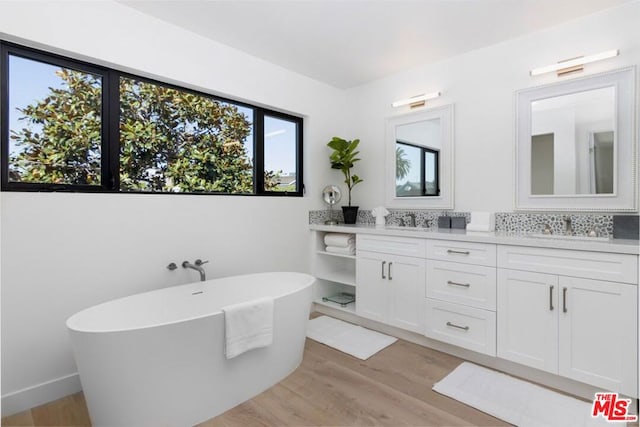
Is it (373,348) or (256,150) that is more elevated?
(256,150)

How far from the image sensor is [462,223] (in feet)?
9.57

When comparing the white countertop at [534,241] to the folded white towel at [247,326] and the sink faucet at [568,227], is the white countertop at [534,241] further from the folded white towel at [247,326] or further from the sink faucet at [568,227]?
the folded white towel at [247,326]

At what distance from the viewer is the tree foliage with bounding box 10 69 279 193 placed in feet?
6.70

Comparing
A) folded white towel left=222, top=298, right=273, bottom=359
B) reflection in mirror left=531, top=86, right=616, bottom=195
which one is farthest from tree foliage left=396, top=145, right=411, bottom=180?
folded white towel left=222, top=298, right=273, bottom=359

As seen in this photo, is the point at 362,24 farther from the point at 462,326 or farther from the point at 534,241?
the point at 462,326

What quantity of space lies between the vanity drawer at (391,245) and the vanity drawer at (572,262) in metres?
0.60

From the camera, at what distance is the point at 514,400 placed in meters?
1.93

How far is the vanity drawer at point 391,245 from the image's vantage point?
2662 mm

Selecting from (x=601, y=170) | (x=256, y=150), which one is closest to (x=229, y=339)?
(x=256, y=150)

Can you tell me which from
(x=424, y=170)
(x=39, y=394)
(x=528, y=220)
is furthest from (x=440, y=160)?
(x=39, y=394)

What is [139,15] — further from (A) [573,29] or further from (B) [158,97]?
(A) [573,29]

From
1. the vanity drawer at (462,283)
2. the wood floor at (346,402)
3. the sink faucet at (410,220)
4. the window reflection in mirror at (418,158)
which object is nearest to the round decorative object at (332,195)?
the window reflection in mirror at (418,158)

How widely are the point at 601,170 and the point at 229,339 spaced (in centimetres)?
267

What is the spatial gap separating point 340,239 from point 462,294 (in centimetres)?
124
